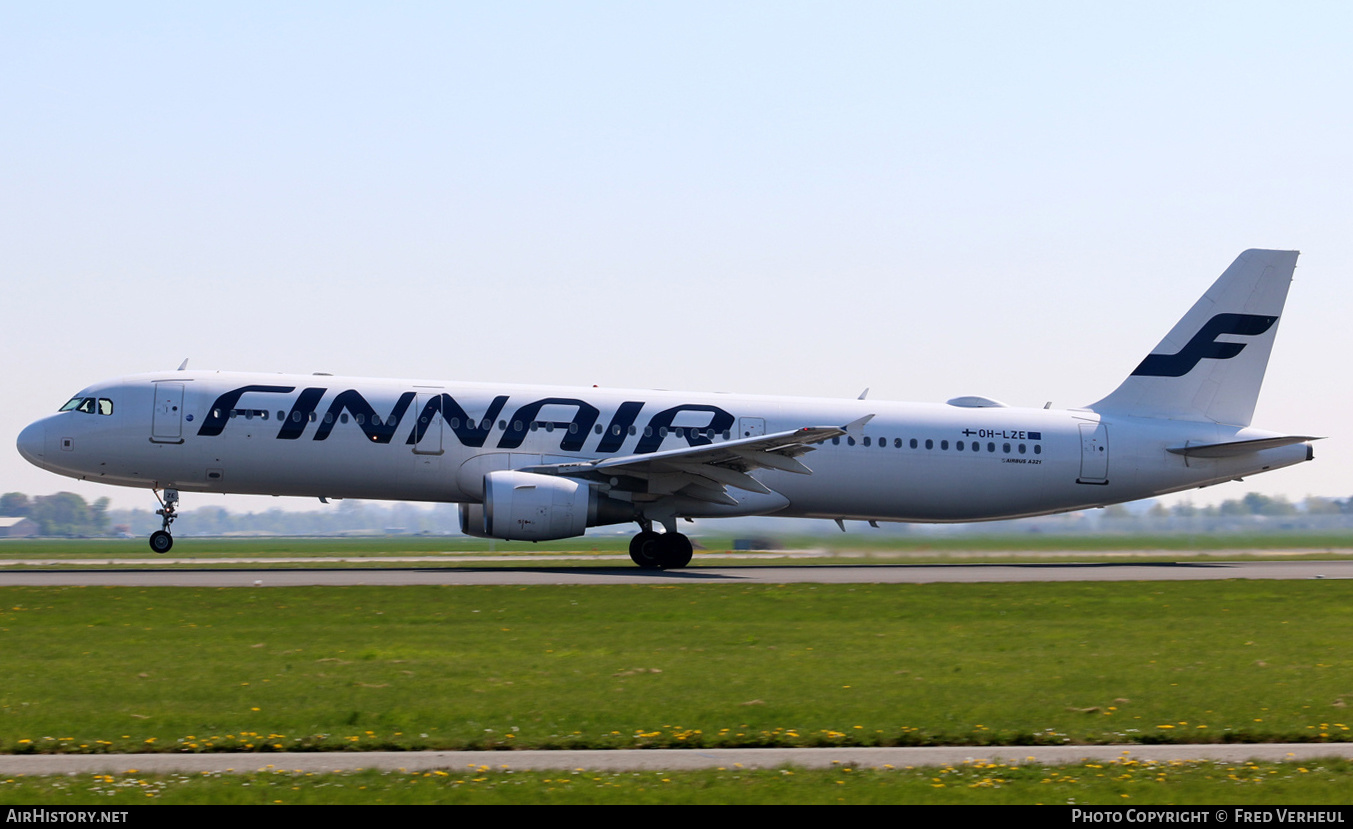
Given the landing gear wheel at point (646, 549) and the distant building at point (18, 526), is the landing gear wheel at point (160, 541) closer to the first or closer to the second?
the landing gear wheel at point (646, 549)

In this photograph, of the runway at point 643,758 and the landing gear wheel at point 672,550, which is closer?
the runway at point 643,758

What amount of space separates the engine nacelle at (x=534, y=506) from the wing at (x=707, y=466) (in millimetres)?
750

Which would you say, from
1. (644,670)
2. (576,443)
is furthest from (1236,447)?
(644,670)

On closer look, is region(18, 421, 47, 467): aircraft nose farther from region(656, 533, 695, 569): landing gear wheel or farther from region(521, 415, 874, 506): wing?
region(656, 533, 695, 569): landing gear wheel

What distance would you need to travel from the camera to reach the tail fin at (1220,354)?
108ft

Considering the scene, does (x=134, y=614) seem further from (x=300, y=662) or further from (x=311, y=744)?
(x=311, y=744)

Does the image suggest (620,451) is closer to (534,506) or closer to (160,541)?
(534,506)

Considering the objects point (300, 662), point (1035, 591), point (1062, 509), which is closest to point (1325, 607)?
point (1035, 591)

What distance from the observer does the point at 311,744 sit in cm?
918

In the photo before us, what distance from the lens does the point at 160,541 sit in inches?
1086

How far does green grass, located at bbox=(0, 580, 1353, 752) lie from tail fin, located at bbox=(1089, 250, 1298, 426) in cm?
1297

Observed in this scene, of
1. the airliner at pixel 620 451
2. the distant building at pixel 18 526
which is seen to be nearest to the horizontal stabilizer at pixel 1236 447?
the airliner at pixel 620 451

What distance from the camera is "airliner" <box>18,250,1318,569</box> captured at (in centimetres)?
2673
